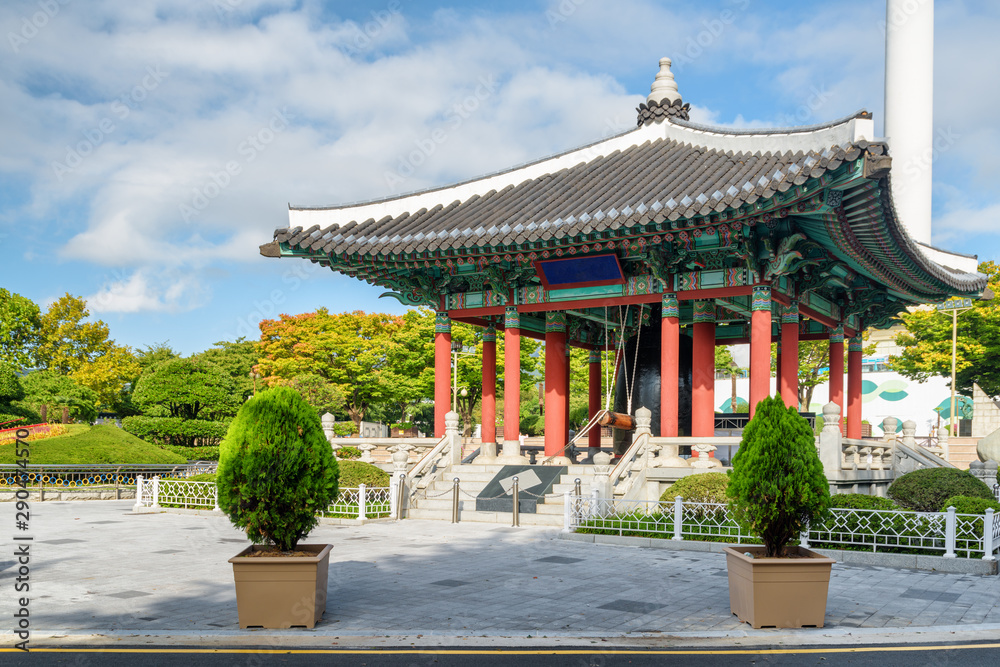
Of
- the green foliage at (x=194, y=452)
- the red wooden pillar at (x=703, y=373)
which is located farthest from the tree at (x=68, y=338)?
the red wooden pillar at (x=703, y=373)

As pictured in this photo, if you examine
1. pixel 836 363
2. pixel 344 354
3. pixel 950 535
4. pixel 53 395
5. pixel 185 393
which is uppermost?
pixel 344 354

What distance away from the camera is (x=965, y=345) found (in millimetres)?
40562

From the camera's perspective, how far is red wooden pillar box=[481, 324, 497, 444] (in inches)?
864

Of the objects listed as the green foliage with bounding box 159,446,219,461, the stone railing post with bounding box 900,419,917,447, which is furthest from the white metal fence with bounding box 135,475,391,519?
the stone railing post with bounding box 900,419,917,447

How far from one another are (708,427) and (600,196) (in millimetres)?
6200

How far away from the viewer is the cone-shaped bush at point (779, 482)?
25.8 feet

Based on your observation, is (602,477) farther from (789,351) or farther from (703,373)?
(789,351)

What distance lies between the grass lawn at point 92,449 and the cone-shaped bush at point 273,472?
21.6 m

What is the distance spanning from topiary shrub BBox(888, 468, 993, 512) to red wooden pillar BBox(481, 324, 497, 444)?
33.0 feet

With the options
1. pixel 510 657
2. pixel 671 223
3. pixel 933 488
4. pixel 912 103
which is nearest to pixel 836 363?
pixel 933 488

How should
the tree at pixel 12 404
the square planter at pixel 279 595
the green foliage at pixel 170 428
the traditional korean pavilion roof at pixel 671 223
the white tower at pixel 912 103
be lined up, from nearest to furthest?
1. the square planter at pixel 279 595
2. the traditional korean pavilion roof at pixel 671 223
3. the tree at pixel 12 404
4. the white tower at pixel 912 103
5. the green foliage at pixel 170 428

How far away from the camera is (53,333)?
167 ft

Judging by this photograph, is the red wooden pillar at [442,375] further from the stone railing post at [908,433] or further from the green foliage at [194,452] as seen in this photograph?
the green foliage at [194,452]

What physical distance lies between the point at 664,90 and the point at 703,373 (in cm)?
857
